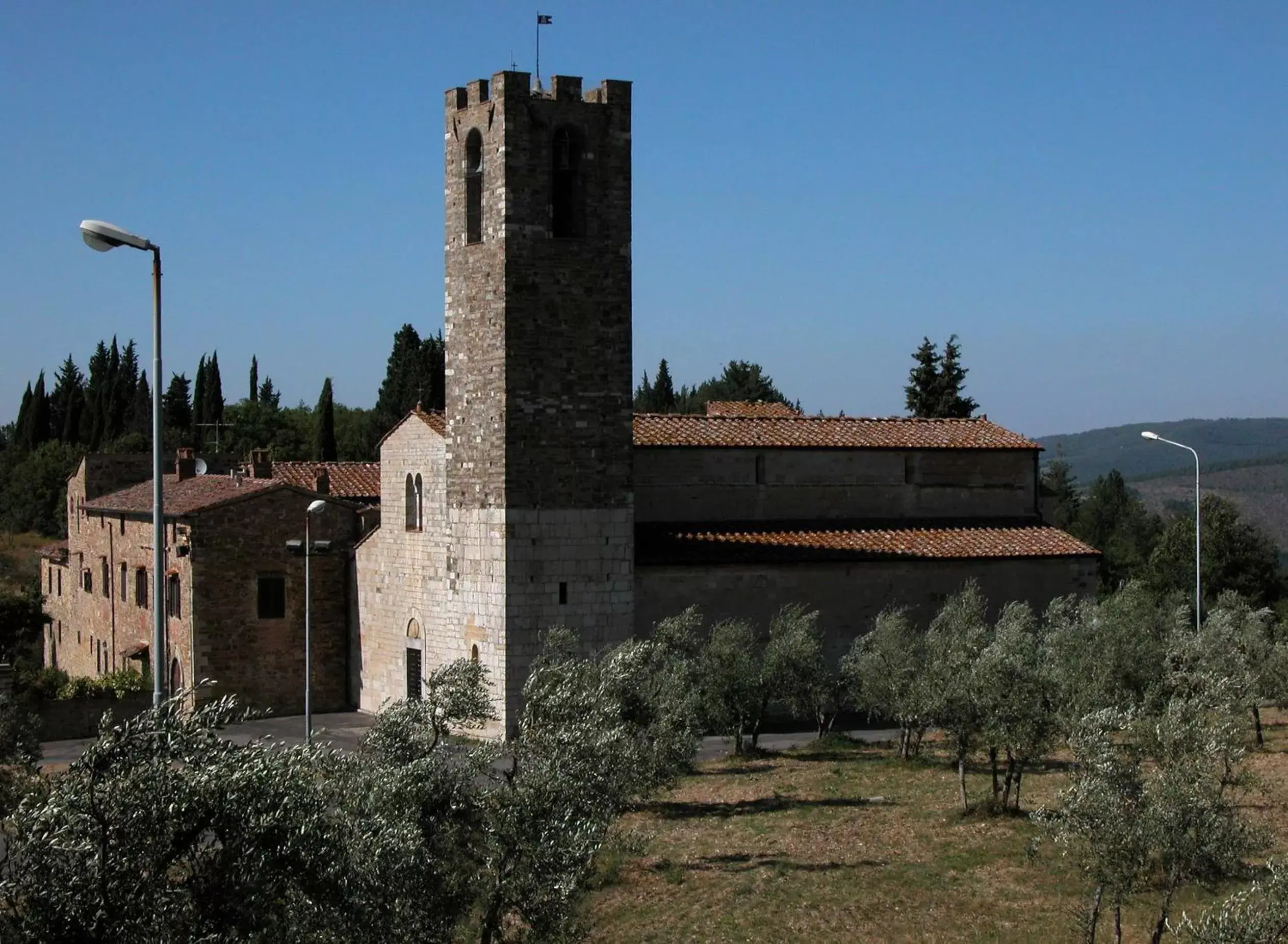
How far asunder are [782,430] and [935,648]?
9.55 m

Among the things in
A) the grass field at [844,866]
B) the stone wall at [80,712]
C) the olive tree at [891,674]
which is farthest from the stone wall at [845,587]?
the stone wall at [80,712]

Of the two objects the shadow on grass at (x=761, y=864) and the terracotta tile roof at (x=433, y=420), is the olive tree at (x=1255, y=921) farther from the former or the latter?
the terracotta tile roof at (x=433, y=420)

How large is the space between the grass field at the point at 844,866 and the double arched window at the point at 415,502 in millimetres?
8546

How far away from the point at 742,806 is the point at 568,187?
39.8ft

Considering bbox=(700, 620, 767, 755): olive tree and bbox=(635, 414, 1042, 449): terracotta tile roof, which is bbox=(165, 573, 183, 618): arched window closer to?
bbox=(635, 414, 1042, 449): terracotta tile roof

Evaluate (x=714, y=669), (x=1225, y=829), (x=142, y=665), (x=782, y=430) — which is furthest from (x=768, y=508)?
(x=1225, y=829)

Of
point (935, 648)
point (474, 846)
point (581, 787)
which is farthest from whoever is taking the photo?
point (935, 648)

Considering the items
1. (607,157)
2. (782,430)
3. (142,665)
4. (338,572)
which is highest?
(607,157)

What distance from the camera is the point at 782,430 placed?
33.9 metres

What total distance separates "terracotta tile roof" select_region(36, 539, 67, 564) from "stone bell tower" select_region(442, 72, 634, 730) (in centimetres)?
2136

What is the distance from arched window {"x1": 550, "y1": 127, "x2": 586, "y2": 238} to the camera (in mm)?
28469

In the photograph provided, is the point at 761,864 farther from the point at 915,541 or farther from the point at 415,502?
the point at 915,541

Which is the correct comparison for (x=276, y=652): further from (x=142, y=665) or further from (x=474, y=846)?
(x=474, y=846)

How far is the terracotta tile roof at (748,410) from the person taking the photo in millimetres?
36469
